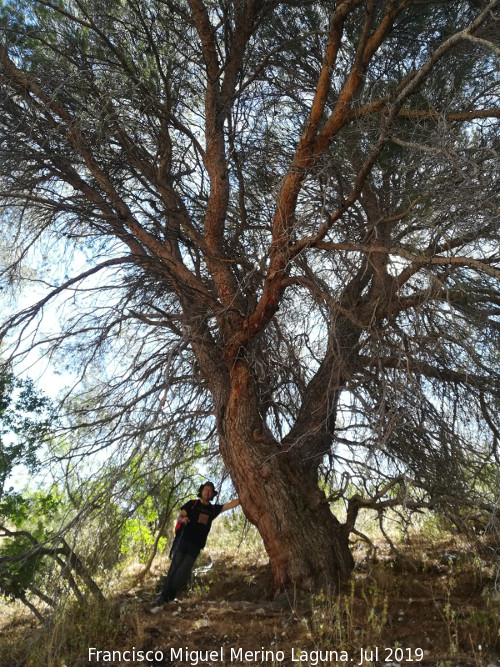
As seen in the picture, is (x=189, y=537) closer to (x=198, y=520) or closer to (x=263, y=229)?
(x=198, y=520)

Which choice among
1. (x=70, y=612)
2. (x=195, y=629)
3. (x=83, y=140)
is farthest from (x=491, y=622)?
(x=83, y=140)

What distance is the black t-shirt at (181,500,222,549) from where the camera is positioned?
6.21 metres

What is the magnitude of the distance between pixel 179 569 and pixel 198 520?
1.68 ft

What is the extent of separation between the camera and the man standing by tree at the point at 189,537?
592 cm

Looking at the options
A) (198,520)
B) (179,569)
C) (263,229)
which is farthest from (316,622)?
(263,229)

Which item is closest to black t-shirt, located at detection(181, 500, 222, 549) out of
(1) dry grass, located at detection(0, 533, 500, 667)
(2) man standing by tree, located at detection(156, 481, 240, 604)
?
(2) man standing by tree, located at detection(156, 481, 240, 604)

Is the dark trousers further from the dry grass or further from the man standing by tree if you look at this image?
the dry grass

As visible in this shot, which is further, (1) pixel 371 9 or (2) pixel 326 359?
(2) pixel 326 359

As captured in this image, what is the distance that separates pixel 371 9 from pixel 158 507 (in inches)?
224

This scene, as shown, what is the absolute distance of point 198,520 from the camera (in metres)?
6.29

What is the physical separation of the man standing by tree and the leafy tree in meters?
0.70

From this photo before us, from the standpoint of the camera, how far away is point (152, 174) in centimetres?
634

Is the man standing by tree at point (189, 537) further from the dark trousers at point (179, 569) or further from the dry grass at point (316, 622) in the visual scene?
the dry grass at point (316, 622)

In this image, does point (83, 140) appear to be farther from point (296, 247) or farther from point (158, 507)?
point (158, 507)
